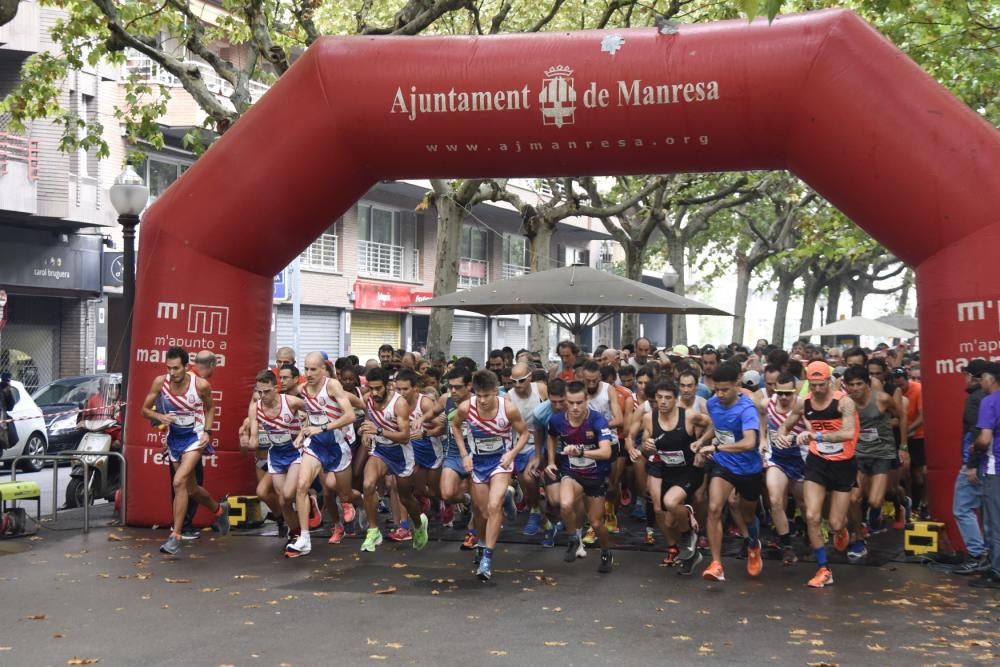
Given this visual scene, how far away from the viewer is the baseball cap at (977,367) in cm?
977

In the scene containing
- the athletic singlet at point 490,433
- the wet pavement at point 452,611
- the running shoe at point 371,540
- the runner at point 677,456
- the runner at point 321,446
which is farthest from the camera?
the running shoe at point 371,540

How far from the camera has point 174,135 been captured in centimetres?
2816

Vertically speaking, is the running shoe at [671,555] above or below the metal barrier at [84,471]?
below

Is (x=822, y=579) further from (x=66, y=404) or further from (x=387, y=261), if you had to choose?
(x=387, y=261)

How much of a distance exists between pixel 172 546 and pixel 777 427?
18.4 feet

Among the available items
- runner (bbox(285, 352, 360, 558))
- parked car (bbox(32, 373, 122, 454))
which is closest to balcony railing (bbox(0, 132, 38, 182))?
parked car (bbox(32, 373, 122, 454))

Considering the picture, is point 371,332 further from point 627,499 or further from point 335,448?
point 335,448

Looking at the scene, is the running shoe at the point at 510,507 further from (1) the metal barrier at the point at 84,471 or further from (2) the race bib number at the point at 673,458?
(1) the metal barrier at the point at 84,471

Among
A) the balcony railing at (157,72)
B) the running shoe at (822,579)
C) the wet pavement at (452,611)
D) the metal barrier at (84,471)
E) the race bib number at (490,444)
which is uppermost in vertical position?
the balcony railing at (157,72)

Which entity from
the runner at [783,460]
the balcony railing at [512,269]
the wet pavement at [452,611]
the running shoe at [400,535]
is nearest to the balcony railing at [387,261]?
the balcony railing at [512,269]

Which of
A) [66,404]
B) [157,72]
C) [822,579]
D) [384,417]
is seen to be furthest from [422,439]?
[157,72]

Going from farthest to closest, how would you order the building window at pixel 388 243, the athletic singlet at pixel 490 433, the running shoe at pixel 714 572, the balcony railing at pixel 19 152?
1. the building window at pixel 388 243
2. the balcony railing at pixel 19 152
3. the athletic singlet at pixel 490 433
4. the running shoe at pixel 714 572

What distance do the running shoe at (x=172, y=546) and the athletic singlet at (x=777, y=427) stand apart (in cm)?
546

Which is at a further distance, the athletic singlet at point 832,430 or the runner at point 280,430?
the runner at point 280,430
